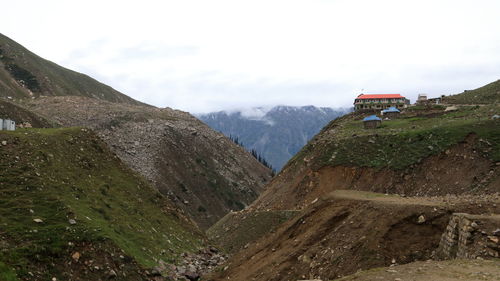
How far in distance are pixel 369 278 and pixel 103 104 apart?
95.0 metres

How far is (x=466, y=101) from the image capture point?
219 feet

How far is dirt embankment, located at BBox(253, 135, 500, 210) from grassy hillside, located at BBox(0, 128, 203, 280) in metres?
12.3

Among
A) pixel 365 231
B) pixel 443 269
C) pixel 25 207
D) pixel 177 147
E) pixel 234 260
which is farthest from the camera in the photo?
pixel 177 147

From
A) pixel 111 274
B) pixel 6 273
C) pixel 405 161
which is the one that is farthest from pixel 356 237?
pixel 405 161

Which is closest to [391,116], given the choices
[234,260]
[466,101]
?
[466,101]

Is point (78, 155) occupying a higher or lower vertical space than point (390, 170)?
higher

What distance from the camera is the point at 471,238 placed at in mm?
16500

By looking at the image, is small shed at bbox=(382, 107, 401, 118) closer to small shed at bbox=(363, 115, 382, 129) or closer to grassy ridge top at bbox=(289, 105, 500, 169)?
grassy ridge top at bbox=(289, 105, 500, 169)

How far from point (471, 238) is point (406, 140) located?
100ft

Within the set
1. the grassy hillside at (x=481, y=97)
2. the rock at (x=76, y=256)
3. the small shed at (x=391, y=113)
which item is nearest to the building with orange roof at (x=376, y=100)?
the grassy hillside at (x=481, y=97)

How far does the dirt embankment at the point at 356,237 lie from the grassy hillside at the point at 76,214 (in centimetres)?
740

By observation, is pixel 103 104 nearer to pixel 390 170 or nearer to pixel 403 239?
pixel 390 170

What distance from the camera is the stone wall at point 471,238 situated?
15.9 m

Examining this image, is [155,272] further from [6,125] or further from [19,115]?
[19,115]
